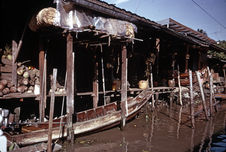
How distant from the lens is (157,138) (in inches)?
240

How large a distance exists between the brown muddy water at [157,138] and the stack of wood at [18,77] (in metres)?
2.81

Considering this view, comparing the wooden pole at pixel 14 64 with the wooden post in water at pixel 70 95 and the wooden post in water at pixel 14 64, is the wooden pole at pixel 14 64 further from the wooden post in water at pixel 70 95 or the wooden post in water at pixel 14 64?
the wooden post in water at pixel 70 95

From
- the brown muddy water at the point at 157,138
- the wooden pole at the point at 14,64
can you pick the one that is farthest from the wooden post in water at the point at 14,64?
the brown muddy water at the point at 157,138

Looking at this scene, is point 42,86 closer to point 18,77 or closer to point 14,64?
point 18,77

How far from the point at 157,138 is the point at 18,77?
6.06 m

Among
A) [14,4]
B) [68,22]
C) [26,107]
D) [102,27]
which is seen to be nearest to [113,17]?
[102,27]

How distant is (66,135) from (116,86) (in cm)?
464

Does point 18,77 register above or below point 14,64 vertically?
below

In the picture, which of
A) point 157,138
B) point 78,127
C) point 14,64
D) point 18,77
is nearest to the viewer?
point 78,127

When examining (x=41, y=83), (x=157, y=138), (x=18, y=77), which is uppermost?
(x=18, y=77)

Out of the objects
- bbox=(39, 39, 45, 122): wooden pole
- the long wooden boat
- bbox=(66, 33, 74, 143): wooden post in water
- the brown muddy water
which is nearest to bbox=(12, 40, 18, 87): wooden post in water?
bbox=(39, 39, 45, 122): wooden pole

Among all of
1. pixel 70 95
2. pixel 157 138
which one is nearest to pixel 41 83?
pixel 70 95

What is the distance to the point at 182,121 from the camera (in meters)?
8.30

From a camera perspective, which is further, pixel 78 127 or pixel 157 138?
pixel 157 138
